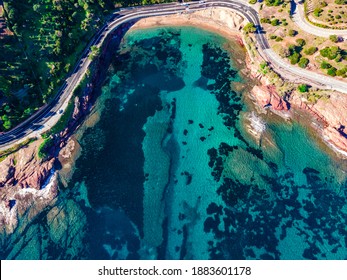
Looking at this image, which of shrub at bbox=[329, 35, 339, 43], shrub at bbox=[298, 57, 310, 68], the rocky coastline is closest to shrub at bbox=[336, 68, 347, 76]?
the rocky coastline

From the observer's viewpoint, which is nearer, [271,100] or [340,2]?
[271,100]

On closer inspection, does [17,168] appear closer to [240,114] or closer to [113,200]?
[113,200]

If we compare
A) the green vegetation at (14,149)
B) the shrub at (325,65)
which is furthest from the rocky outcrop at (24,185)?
the shrub at (325,65)

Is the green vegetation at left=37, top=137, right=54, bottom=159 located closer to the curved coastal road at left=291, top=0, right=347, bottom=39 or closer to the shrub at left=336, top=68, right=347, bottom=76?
the shrub at left=336, top=68, right=347, bottom=76

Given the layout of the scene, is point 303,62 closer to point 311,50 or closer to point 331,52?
point 311,50

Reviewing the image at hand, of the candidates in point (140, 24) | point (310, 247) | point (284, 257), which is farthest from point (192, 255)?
point (140, 24)

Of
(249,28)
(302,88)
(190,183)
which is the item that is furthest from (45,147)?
(302,88)

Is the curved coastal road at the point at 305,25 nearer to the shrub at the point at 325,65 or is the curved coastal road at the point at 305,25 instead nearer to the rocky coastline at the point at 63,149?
the shrub at the point at 325,65
